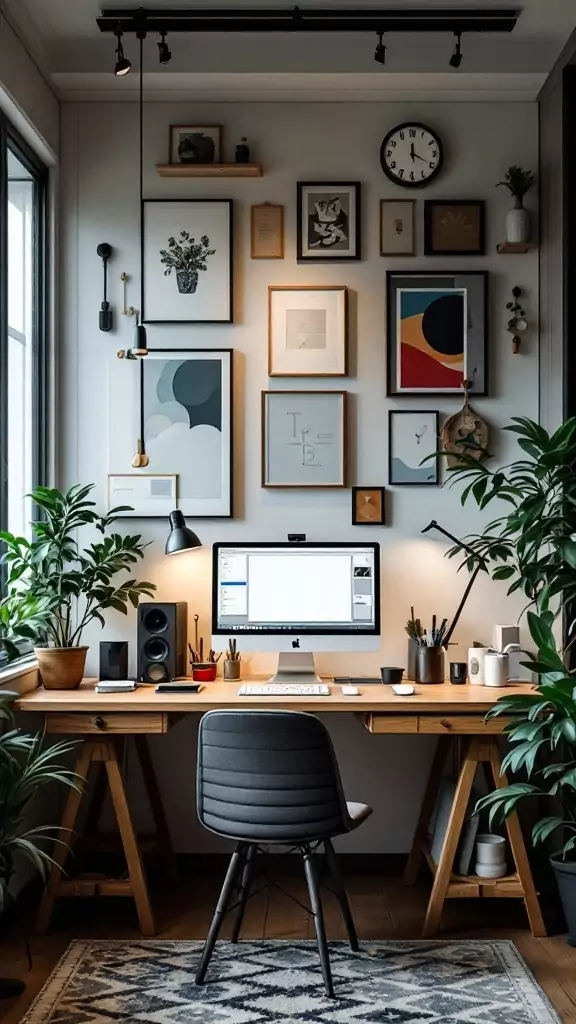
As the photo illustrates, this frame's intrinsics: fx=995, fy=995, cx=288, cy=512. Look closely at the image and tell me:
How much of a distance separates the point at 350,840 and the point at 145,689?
1.04 metres

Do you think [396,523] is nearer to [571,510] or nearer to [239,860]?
[571,510]

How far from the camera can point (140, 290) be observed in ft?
12.6

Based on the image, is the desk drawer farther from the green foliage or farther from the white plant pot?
the white plant pot

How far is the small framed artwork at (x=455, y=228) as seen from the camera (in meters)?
3.82

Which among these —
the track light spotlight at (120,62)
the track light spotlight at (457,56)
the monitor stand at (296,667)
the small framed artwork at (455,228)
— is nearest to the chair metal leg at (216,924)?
the monitor stand at (296,667)

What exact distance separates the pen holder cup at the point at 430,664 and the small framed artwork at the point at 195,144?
202 centimetres

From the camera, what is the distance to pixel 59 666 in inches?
135

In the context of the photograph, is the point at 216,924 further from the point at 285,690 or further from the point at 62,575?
the point at 62,575

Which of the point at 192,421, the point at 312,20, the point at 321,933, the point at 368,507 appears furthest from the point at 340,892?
the point at 312,20

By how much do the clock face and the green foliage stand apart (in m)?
1.67

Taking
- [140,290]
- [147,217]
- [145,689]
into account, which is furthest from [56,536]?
[147,217]

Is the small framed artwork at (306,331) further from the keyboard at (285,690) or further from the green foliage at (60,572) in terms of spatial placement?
the keyboard at (285,690)

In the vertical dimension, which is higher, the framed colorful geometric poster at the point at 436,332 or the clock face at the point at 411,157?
the clock face at the point at 411,157

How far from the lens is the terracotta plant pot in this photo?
3.42m
